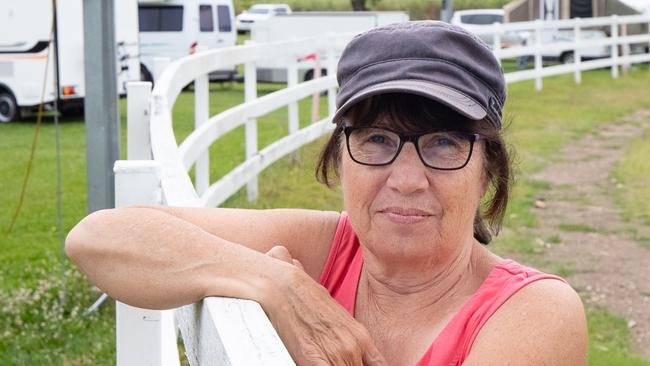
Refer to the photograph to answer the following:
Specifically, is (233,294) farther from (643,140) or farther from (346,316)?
(643,140)

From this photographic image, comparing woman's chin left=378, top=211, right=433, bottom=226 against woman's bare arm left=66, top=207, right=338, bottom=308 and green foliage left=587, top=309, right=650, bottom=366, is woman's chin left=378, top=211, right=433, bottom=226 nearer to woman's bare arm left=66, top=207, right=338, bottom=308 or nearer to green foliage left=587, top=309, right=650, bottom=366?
woman's bare arm left=66, top=207, right=338, bottom=308

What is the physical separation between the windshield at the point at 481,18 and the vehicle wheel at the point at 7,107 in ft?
61.3

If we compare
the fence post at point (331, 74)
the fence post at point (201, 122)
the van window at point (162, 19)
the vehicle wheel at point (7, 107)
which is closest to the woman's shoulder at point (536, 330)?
the fence post at point (201, 122)

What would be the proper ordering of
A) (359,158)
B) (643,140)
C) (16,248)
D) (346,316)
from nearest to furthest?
(346,316)
(359,158)
(16,248)
(643,140)

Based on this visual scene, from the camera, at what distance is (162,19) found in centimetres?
3050

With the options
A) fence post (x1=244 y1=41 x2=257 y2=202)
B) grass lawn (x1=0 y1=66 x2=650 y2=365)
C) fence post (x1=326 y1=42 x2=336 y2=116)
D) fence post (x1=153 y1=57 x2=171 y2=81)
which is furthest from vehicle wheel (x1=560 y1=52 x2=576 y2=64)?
fence post (x1=153 y1=57 x2=171 y2=81)

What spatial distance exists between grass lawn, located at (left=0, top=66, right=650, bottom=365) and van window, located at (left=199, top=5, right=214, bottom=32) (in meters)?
9.38

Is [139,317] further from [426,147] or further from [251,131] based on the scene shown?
[251,131]

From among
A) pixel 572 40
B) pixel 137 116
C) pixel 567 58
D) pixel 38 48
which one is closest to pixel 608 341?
pixel 137 116

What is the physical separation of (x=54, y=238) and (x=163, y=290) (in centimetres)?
687

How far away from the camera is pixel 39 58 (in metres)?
19.2

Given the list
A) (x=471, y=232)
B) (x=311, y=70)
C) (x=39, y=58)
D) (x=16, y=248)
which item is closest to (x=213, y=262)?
(x=471, y=232)

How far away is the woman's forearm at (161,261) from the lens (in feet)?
6.51

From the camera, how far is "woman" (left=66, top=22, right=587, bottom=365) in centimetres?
202
